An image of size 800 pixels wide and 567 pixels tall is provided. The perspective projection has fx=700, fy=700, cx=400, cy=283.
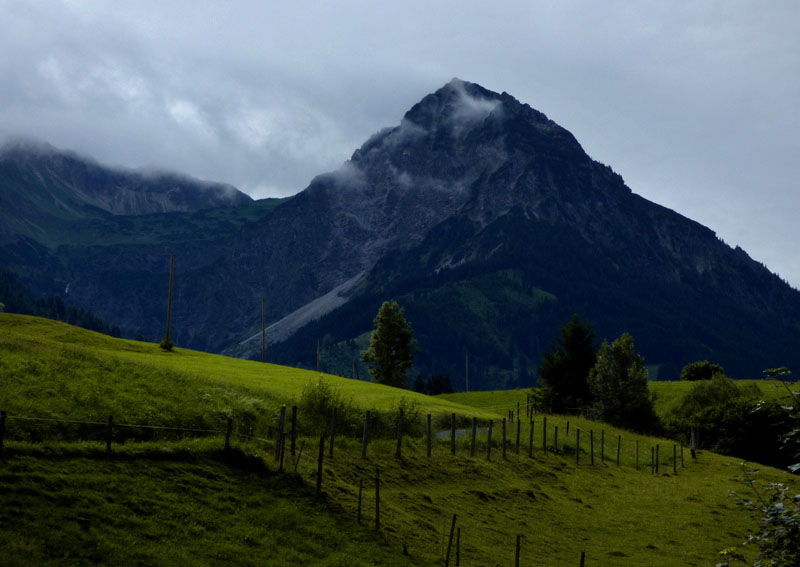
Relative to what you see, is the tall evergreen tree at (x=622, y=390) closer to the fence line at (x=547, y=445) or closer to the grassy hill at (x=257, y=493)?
the fence line at (x=547, y=445)

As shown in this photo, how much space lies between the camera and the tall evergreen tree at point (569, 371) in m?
109

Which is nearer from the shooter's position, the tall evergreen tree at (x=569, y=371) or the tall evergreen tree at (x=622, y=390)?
the tall evergreen tree at (x=622, y=390)

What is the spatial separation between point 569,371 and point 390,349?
3430cm

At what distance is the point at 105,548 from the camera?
2438 cm

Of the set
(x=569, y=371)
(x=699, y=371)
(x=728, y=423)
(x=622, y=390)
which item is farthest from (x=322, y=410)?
(x=699, y=371)

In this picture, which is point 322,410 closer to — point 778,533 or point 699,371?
point 778,533

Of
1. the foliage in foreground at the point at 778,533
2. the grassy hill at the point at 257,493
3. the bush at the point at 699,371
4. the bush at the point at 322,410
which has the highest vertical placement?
the bush at the point at 699,371

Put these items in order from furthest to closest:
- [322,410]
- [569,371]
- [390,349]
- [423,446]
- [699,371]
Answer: [699,371] < [390,349] < [569,371] < [423,446] < [322,410]

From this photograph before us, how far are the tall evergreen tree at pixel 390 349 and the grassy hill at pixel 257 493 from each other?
65.9 metres

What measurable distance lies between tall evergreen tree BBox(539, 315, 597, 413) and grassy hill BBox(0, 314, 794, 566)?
45.7 metres

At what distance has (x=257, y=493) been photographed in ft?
110

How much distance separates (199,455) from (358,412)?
22380 millimetres

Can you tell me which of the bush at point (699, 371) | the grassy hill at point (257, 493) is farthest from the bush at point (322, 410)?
the bush at point (699, 371)

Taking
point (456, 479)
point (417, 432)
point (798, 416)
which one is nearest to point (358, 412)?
point (417, 432)
